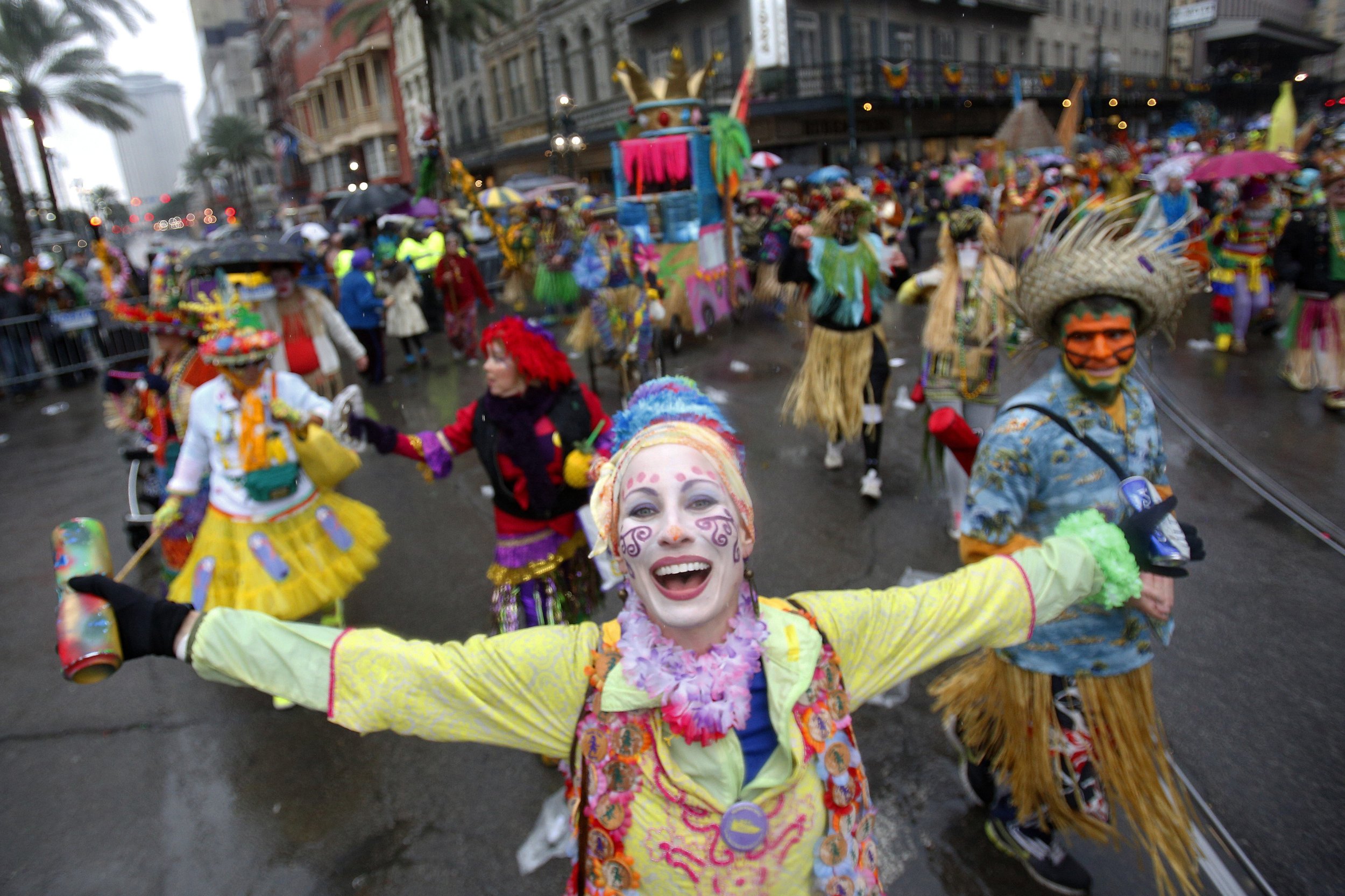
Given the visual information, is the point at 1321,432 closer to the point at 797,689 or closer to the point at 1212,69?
the point at 797,689

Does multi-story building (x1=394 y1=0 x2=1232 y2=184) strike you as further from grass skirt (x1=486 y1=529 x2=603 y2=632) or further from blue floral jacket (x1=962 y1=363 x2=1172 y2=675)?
blue floral jacket (x1=962 y1=363 x2=1172 y2=675)

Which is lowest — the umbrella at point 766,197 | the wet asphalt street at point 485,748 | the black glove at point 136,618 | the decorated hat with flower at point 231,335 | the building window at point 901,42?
the wet asphalt street at point 485,748

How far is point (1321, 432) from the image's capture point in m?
6.33

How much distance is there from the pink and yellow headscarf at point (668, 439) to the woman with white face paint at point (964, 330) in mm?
3336

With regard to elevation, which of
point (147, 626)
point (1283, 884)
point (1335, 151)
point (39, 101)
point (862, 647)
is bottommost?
point (1283, 884)

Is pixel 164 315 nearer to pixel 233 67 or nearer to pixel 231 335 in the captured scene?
pixel 231 335

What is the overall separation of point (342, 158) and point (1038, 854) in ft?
165

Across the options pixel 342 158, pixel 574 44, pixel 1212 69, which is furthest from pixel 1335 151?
pixel 342 158

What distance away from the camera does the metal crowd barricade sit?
12.1 metres

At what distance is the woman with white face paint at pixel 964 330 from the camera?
15.8ft

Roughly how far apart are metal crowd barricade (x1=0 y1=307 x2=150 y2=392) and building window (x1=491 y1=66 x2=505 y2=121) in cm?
2362

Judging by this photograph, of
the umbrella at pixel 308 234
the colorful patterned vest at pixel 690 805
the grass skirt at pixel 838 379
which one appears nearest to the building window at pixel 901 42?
the umbrella at pixel 308 234

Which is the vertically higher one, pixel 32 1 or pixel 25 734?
pixel 32 1

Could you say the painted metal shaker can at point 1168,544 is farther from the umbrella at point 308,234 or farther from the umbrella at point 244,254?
the umbrella at point 308,234
